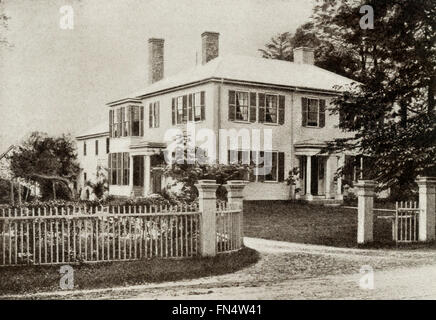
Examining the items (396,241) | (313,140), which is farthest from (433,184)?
(313,140)

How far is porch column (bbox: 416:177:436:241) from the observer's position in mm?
12914

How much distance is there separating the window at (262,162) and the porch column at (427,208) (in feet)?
24.7

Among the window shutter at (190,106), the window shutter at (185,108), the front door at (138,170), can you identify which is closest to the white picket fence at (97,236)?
the window shutter at (190,106)

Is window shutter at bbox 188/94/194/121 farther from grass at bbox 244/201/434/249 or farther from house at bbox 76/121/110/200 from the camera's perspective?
house at bbox 76/121/110/200

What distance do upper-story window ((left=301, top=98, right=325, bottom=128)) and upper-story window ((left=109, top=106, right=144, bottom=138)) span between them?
8865mm

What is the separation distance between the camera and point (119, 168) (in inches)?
1183

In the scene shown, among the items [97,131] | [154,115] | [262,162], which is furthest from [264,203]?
[97,131]

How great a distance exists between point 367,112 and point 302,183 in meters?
11.5

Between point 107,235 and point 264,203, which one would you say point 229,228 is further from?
point 264,203

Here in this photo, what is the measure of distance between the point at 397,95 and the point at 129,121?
18.6m

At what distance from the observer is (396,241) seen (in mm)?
12453

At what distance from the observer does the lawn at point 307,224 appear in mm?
13612

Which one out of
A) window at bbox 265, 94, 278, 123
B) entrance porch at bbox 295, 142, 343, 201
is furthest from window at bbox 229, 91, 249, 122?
entrance porch at bbox 295, 142, 343, 201

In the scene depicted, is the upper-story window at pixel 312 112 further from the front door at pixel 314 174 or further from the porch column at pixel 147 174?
the porch column at pixel 147 174
